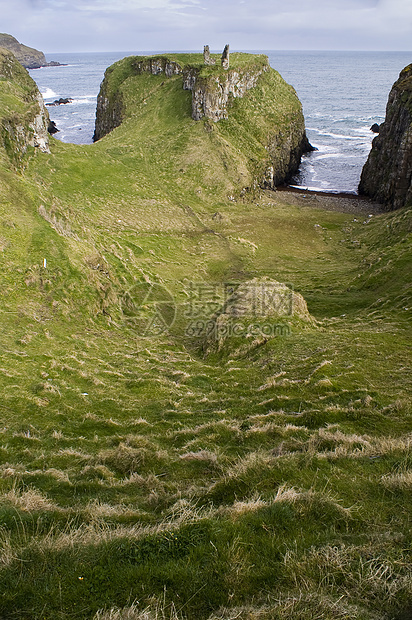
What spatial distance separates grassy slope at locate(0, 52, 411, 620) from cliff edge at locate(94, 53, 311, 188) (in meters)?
55.4

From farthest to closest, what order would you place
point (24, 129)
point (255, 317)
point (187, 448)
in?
point (24, 129), point (255, 317), point (187, 448)

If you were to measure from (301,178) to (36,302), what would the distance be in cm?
8382

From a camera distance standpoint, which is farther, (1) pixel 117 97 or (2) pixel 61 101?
(2) pixel 61 101

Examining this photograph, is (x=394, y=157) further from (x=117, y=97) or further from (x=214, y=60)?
(x=117, y=97)

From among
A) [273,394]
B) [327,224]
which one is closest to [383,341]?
[273,394]

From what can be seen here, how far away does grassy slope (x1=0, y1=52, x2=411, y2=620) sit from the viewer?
18.7ft

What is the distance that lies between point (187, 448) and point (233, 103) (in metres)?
93.4

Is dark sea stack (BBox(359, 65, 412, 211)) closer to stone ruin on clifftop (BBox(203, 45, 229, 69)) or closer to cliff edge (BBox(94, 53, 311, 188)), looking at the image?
cliff edge (BBox(94, 53, 311, 188))

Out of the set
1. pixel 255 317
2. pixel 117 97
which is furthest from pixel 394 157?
pixel 117 97

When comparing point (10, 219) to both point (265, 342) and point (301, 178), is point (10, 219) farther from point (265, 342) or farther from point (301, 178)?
point (301, 178)

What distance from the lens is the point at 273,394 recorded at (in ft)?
51.9

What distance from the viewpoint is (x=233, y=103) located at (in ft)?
294

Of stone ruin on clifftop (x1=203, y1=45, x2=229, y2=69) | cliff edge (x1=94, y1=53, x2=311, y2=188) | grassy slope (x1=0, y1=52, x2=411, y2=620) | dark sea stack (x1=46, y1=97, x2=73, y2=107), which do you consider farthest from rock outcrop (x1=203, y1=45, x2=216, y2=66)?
dark sea stack (x1=46, y1=97, x2=73, y2=107)

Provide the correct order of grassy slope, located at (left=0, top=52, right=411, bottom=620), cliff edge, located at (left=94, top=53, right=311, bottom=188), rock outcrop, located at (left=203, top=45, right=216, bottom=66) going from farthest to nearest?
1. rock outcrop, located at (left=203, top=45, right=216, bottom=66)
2. cliff edge, located at (left=94, top=53, right=311, bottom=188)
3. grassy slope, located at (left=0, top=52, right=411, bottom=620)
